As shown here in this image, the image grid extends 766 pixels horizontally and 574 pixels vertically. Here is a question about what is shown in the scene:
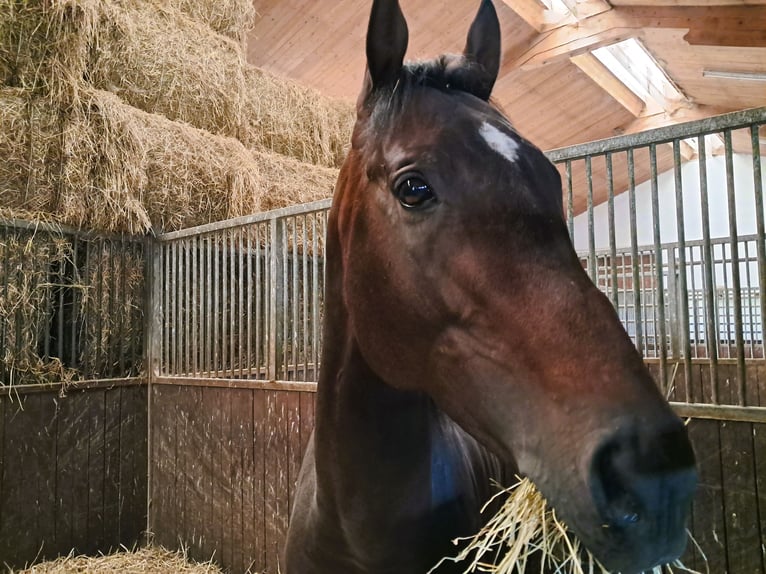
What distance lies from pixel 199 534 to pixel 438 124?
2560 millimetres

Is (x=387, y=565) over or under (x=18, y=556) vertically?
over

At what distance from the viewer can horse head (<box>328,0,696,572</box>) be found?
0.58 m

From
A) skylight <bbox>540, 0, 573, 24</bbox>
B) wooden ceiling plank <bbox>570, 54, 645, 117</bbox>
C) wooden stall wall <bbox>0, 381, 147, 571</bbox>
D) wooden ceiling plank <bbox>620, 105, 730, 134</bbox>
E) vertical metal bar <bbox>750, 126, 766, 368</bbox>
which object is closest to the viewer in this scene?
vertical metal bar <bbox>750, 126, 766, 368</bbox>

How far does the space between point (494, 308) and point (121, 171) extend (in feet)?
9.36

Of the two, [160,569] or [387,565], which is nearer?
[387,565]

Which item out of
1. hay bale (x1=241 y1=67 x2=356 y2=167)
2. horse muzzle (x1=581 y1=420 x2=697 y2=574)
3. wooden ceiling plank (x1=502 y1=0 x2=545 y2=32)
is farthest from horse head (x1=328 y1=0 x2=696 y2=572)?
wooden ceiling plank (x1=502 y1=0 x2=545 y2=32)

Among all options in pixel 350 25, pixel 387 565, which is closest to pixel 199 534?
pixel 387 565

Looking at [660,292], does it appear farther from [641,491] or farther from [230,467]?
[230,467]

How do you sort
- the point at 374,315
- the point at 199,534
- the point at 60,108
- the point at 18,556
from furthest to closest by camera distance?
the point at 60,108 < the point at 199,534 < the point at 18,556 < the point at 374,315

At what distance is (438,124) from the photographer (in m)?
0.86

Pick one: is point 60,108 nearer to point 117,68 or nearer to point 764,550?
point 117,68

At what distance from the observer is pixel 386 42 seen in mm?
949

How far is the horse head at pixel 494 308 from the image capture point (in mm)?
581

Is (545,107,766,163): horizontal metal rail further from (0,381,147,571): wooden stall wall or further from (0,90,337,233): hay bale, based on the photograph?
(0,381,147,571): wooden stall wall
